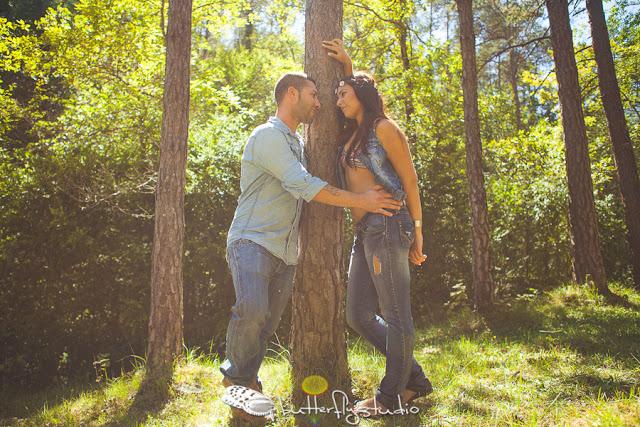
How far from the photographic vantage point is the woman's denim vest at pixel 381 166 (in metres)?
3.34

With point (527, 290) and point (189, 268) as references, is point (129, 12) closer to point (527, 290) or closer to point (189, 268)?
point (189, 268)

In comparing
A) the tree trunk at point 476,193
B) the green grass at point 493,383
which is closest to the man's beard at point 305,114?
the green grass at point 493,383

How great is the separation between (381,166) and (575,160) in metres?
6.28

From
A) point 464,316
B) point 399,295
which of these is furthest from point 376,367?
point 464,316

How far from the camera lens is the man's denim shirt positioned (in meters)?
3.25

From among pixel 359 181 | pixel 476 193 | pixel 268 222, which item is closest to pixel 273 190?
pixel 268 222

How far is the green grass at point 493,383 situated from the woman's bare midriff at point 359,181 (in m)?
1.36

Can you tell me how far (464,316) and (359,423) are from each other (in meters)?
5.34

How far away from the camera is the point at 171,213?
5.64 m

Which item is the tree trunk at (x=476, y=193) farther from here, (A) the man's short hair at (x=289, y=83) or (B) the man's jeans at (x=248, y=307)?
(B) the man's jeans at (x=248, y=307)

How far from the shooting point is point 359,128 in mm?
3520

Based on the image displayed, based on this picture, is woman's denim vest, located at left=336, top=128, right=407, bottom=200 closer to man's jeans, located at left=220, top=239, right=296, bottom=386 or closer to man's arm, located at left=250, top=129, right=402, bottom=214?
man's arm, located at left=250, top=129, right=402, bottom=214

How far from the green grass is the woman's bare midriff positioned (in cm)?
136

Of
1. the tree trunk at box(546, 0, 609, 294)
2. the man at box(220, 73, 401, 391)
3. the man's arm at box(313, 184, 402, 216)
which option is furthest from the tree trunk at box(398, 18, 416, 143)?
the man's arm at box(313, 184, 402, 216)
